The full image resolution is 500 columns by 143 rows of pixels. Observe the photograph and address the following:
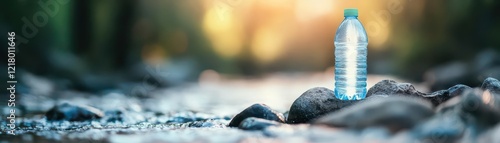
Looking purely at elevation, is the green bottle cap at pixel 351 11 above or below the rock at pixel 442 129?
above

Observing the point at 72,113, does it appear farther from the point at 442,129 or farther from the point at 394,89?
the point at 442,129

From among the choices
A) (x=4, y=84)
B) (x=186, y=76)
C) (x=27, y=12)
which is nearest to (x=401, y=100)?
(x=4, y=84)

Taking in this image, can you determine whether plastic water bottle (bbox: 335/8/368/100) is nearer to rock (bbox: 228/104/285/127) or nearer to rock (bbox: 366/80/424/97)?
rock (bbox: 366/80/424/97)

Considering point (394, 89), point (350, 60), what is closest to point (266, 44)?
point (350, 60)

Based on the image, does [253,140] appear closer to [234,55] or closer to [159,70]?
[159,70]

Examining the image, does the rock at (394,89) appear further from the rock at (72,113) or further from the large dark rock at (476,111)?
the rock at (72,113)

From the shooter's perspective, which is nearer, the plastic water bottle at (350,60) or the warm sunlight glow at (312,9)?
the plastic water bottle at (350,60)

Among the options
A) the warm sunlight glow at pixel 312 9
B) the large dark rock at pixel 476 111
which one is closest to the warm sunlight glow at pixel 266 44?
the warm sunlight glow at pixel 312 9
